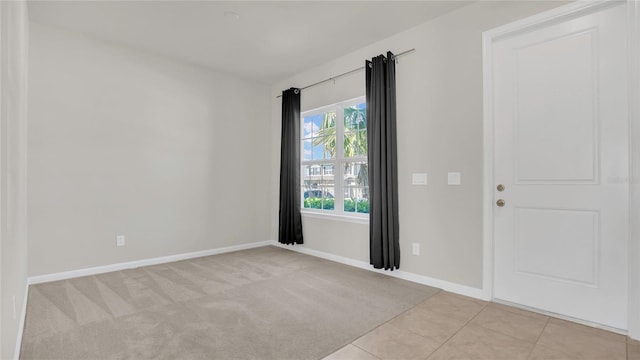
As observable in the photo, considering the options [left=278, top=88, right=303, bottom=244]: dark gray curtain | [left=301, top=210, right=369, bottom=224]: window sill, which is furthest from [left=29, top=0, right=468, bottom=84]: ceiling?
[left=301, top=210, right=369, bottom=224]: window sill

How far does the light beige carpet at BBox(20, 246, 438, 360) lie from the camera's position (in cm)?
193

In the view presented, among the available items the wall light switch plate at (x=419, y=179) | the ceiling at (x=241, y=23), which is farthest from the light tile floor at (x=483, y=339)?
the ceiling at (x=241, y=23)

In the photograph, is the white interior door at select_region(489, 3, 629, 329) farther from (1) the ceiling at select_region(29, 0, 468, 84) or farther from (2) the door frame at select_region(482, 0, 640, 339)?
(1) the ceiling at select_region(29, 0, 468, 84)

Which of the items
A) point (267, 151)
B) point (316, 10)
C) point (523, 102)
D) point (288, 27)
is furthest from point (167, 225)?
point (523, 102)

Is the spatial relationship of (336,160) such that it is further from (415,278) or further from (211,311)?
(211,311)

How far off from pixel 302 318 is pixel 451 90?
2513mm

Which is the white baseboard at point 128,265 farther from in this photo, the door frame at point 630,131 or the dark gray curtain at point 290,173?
the door frame at point 630,131

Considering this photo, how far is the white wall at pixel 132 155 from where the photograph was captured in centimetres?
324

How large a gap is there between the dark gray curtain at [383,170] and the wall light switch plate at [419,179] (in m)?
0.18

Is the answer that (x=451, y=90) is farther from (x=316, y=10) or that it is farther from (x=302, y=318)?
(x=302, y=318)

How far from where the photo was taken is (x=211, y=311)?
247 centimetres

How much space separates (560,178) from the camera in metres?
2.41

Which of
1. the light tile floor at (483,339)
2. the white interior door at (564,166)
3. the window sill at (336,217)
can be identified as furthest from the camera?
the window sill at (336,217)

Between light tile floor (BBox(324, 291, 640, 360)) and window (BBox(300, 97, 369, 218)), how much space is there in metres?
1.75
